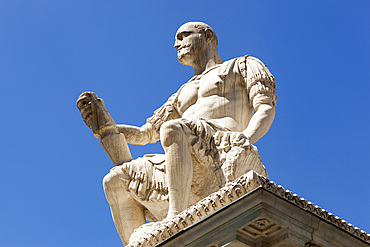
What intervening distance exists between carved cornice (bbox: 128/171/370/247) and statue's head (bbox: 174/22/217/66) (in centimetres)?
348

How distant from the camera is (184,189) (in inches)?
481

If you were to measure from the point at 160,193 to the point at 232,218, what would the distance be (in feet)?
8.32

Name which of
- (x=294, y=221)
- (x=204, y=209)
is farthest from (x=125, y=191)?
(x=294, y=221)

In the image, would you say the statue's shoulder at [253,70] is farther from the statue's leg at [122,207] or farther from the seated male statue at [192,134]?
the statue's leg at [122,207]

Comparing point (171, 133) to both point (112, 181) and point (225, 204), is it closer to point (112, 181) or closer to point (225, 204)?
point (112, 181)

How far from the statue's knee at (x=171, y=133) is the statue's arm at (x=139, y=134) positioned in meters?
1.74

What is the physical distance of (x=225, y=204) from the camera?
10.8 meters

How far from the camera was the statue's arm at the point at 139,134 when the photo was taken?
46.0ft

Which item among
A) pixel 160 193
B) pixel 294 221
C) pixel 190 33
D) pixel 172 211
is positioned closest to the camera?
pixel 294 221

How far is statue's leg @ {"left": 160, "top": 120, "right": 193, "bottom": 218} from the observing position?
1217 cm

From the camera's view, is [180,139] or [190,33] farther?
[190,33]

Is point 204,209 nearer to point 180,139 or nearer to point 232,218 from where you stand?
point 232,218

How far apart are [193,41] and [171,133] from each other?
2249 millimetres

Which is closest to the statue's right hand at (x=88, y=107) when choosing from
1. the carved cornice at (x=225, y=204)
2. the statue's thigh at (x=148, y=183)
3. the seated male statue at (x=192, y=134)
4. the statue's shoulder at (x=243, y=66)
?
the seated male statue at (x=192, y=134)
